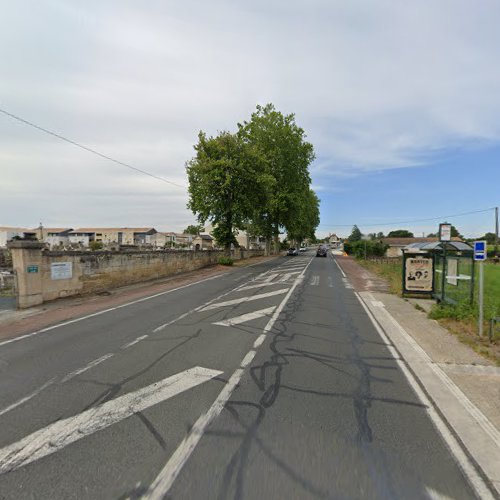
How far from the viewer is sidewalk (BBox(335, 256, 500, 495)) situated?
3187mm

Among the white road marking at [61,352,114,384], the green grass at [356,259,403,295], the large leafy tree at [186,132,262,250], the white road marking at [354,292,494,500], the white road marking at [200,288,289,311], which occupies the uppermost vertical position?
the large leafy tree at [186,132,262,250]

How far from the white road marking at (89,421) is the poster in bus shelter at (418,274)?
10197 mm

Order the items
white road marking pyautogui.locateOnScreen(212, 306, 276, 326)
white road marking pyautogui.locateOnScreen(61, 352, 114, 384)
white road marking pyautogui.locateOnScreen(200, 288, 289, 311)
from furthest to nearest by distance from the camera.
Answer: white road marking pyautogui.locateOnScreen(200, 288, 289, 311) → white road marking pyautogui.locateOnScreen(212, 306, 276, 326) → white road marking pyautogui.locateOnScreen(61, 352, 114, 384)

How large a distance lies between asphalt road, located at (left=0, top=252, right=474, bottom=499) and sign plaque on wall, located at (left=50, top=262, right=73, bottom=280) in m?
5.06

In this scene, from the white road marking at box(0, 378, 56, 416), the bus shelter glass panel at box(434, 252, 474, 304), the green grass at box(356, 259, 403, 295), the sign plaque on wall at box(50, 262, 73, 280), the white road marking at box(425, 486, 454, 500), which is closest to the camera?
the white road marking at box(425, 486, 454, 500)

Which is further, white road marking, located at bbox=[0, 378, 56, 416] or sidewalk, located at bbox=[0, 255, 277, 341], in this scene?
sidewalk, located at bbox=[0, 255, 277, 341]

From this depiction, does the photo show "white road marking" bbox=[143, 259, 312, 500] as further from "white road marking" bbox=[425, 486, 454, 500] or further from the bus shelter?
the bus shelter

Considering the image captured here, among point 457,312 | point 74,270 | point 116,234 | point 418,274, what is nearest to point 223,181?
point 74,270

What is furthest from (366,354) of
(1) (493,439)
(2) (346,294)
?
(2) (346,294)

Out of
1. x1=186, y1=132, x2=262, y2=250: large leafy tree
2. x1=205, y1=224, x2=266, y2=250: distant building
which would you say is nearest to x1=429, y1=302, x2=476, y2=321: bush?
x1=186, y1=132, x2=262, y2=250: large leafy tree

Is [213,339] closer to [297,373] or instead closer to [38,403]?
[297,373]

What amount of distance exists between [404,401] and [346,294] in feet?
30.7

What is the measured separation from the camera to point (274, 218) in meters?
46.1

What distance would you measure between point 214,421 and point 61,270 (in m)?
10.1
